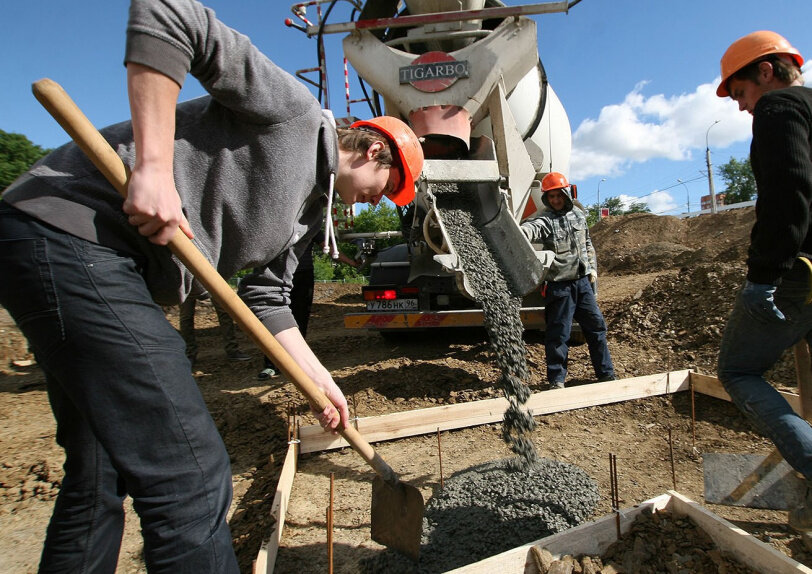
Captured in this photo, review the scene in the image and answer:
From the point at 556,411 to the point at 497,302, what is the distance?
35.7 inches

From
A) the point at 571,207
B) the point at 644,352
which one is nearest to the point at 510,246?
the point at 571,207

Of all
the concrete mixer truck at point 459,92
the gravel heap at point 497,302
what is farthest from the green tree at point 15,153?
the gravel heap at point 497,302

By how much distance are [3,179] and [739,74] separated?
1602cm

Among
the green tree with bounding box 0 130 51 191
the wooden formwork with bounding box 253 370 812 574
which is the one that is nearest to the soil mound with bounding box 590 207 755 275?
the wooden formwork with bounding box 253 370 812 574

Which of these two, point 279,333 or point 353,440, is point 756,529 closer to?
point 353,440

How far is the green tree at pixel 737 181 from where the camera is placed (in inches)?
1802

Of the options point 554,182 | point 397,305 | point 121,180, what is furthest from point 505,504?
point 397,305

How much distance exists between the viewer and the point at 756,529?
2.15m

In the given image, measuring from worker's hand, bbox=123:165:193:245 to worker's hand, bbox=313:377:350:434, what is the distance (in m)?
0.85

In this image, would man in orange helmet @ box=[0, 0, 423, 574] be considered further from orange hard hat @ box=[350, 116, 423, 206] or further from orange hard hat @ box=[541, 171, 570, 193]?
orange hard hat @ box=[541, 171, 570, 193]

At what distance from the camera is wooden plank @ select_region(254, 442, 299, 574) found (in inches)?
71.0

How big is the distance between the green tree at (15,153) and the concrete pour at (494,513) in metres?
15.5

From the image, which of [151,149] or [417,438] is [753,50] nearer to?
[151,149]

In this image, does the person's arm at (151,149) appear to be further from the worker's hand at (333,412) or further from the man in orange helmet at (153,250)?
the worker's hand at (333,412)
